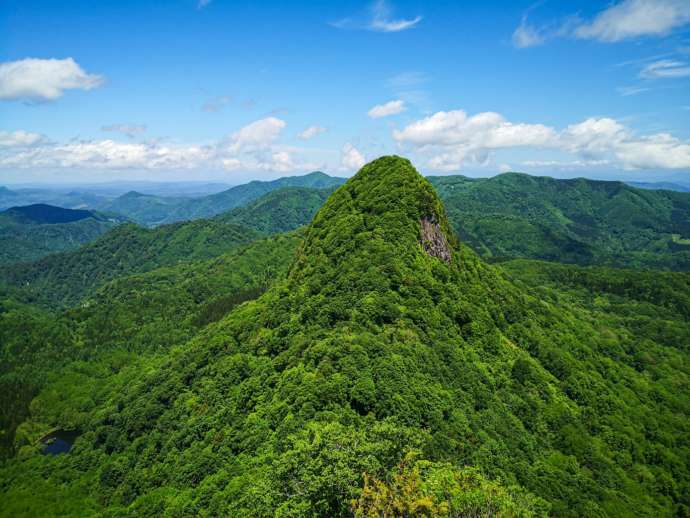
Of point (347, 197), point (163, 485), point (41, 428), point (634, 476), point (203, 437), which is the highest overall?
point (347, 197)

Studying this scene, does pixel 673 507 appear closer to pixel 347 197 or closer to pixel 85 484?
pixel 347 197

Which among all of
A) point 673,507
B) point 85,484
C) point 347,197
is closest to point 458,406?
point 673,507

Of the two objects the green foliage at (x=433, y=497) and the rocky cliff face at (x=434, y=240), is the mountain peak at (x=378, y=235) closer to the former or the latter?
the rocky cliff face at (x=434, y=240)

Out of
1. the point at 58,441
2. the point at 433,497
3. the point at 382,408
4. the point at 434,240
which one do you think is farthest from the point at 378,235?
the point at 58,441

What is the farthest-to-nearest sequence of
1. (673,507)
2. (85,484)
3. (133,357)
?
(133,357)
(85,484)
(673,507)

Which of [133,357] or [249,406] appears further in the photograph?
[133,357]

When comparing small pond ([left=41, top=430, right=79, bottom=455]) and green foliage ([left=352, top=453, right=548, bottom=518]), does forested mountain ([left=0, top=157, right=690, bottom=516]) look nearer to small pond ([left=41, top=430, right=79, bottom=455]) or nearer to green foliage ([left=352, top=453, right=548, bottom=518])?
green foliage ([left=352, top=453, right=548, bottom=518])

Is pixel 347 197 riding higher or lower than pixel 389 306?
higher

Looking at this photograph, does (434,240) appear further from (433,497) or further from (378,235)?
(433,497)
